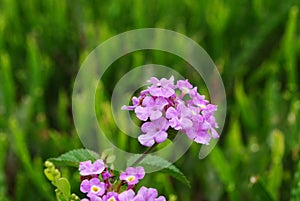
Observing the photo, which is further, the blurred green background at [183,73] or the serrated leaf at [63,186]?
the blurred green background at [183,73]

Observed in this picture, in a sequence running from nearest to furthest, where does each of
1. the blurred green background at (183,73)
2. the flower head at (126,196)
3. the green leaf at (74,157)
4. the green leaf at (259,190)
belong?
the flower head at (126,196)
the green leaf at (74,157)
the green leaf at (259,190)
the blurred green background at (183,73)

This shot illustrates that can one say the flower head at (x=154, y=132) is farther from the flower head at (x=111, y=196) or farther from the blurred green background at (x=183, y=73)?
the blurred green background at (x=183, y=73)

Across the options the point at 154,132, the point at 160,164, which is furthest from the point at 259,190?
the point at 154,132

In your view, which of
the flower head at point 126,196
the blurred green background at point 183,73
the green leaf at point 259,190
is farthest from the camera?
the blurred green background at point 183,73

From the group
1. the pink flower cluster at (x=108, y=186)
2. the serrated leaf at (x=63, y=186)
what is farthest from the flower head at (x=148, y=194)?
the serrated leaf at (x=63, y=186)

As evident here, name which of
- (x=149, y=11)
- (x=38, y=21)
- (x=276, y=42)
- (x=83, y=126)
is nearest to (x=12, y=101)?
(x=83, y=126)

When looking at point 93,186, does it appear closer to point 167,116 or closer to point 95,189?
point 95,189

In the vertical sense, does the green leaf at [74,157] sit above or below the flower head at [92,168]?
above

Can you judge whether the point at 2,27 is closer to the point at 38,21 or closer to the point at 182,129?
the point at 38,21
